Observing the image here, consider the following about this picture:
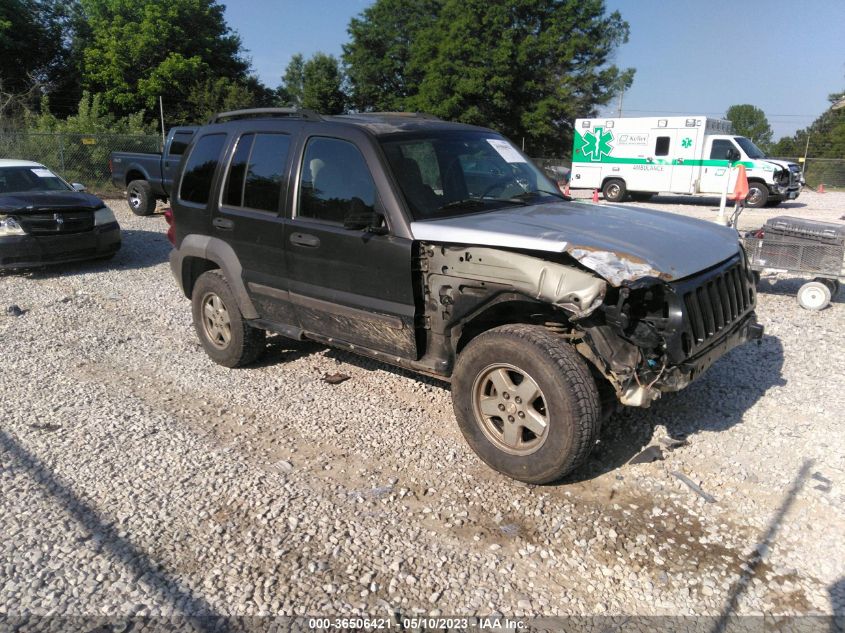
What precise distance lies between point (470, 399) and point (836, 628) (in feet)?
6.77

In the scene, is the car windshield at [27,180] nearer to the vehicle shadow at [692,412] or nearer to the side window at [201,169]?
the side window at [201,169]

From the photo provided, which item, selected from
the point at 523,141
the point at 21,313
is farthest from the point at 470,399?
the point at 523,141

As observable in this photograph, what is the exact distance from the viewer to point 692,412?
15.4 feet

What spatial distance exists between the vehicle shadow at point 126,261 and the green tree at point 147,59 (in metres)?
24.4

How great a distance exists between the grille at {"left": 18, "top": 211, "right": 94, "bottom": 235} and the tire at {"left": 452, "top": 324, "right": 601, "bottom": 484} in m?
7.89

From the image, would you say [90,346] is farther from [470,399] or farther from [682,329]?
[682,329]

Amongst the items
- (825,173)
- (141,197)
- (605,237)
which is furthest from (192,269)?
(825,173)

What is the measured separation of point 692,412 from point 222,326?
399 centimetres

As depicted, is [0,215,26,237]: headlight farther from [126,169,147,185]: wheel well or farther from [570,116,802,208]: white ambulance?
[570,116,802,208]: white ambulance

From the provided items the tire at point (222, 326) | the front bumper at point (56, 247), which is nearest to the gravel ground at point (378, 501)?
the tire at point (222, 326)

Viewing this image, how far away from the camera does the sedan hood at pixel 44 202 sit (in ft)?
29.3

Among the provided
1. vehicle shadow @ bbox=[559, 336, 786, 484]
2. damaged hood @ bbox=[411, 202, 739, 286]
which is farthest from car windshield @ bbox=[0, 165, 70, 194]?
vehicle shadow @ bbox=[559, 336, 786, 484]

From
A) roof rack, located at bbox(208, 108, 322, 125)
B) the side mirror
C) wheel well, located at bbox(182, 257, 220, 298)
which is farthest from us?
wheel well, located at bbox(182, 257, 220, 298)

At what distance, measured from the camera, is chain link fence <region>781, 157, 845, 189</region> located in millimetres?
32625
